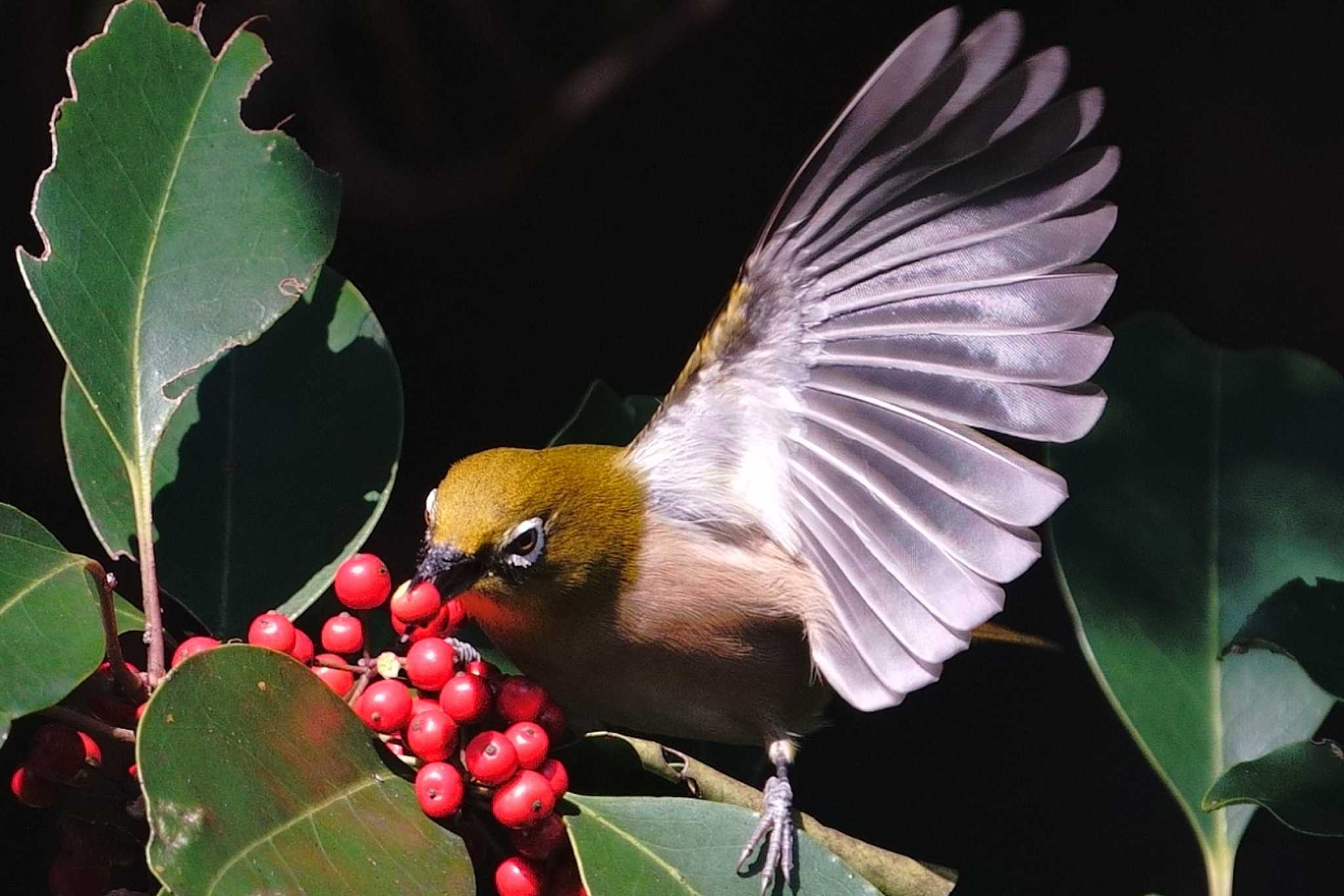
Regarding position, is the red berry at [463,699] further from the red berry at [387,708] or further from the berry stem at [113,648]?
the berry stem at [113,648]

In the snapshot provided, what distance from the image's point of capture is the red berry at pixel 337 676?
1668 mm

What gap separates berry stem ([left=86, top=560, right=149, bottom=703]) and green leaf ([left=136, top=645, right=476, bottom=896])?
0.16 metres

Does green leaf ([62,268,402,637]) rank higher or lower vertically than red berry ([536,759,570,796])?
higher

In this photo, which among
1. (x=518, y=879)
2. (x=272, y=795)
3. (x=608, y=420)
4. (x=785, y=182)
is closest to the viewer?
(x=272, y=795)

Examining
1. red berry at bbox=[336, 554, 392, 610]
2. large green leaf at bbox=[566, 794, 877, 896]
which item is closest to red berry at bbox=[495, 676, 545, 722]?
large green leaf at bbox=[566, 794, 877, 896]

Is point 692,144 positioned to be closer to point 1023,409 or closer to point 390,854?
point 1023,409

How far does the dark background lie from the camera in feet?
13.9

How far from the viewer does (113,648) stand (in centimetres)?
144

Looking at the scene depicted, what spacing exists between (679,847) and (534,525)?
0.58 m

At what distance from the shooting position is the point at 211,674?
4.39 ft

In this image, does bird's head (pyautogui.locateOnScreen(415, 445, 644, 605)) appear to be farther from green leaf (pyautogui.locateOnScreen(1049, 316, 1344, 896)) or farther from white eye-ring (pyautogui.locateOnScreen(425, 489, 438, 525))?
green leaf (pyautogui.locateOnScreen(1049, 316, 1344, 896))

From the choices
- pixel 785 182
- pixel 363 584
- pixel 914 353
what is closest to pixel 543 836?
pixel 363 584

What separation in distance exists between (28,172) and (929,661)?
2.81 m

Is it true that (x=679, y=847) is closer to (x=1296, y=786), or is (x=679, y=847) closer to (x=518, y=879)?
(x=518, y=879)
